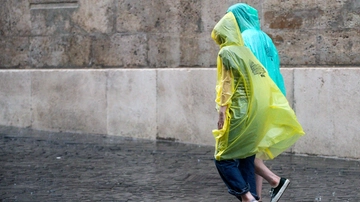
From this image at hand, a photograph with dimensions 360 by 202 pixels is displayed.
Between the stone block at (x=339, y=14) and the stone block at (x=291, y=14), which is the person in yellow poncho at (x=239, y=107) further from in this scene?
the stone block at (x=291, y=14)

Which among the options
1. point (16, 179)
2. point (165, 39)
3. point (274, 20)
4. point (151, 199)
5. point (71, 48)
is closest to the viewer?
point (151, 199)

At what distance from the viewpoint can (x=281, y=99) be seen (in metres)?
5.66

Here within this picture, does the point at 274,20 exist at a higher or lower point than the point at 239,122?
higher

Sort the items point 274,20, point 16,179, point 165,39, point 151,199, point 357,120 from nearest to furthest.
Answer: point 151,199
point 16,179
point 357,120
point 274,20
point 165,39

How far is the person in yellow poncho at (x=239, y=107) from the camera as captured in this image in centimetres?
541

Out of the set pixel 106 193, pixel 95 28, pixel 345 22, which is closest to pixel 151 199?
pixel 106 193

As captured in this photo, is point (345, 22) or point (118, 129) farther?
point (118, 129)

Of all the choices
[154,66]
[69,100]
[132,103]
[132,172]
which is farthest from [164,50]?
[132,172]

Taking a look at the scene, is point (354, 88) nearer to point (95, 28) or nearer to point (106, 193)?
point (106, 193)

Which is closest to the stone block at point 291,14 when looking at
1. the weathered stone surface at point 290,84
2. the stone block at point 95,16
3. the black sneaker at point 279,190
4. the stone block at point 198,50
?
the weathered stone surface at point 290,84

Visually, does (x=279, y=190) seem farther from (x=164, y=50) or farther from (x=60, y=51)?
(x=60, y=51)

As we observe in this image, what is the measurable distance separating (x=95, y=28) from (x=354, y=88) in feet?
12.7

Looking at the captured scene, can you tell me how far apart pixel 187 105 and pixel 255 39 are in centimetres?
370

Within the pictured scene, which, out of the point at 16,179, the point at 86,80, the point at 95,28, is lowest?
the point at 16,179
